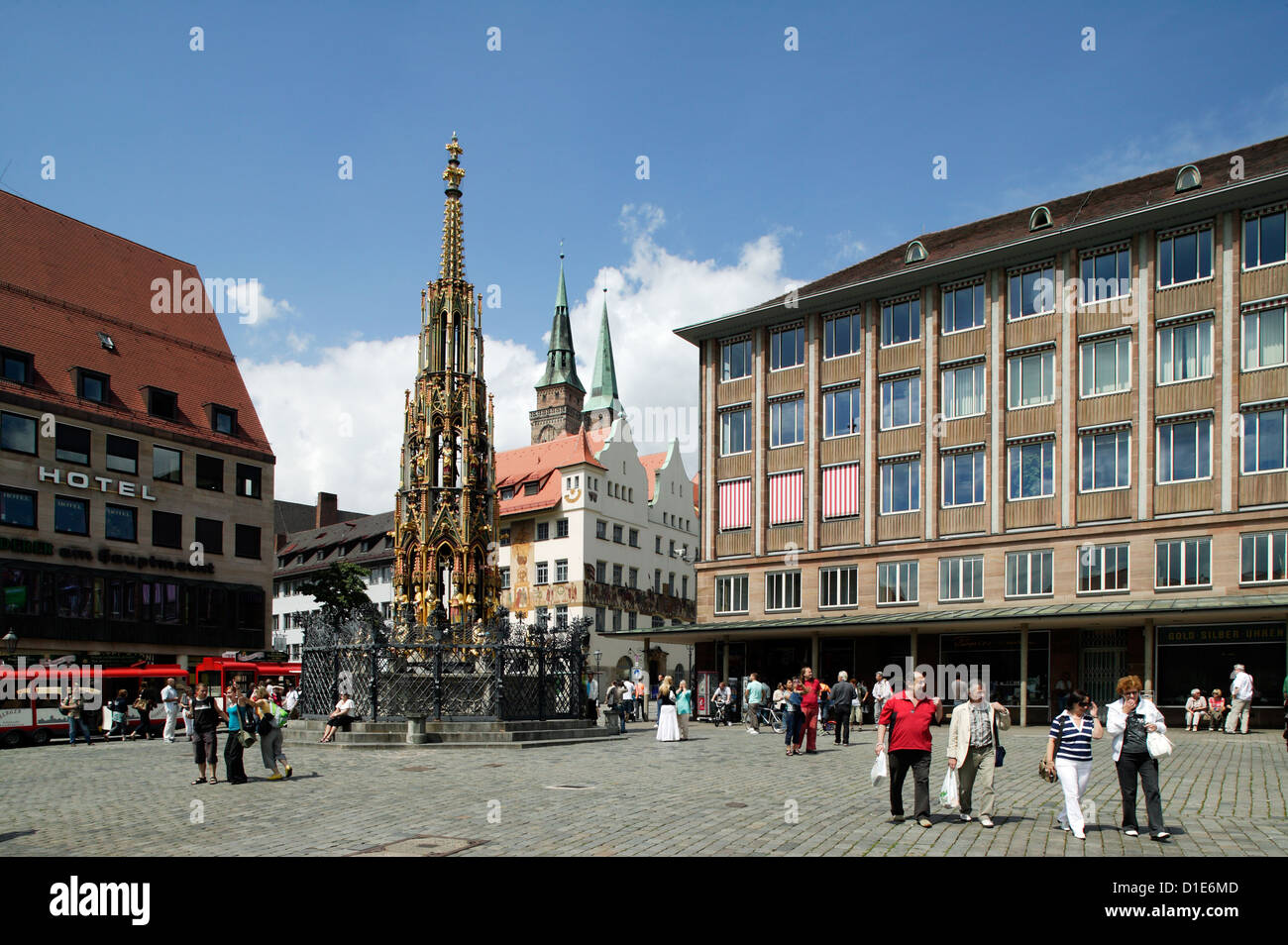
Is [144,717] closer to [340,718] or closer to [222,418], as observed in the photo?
[340,718]

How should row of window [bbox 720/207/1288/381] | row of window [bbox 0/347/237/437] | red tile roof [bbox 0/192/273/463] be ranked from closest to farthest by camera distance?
row of window [bbox 720/207/1288/381] → row of window [bbox 0/347/237/437] → red tile roof [bbox 0/192/273/463]

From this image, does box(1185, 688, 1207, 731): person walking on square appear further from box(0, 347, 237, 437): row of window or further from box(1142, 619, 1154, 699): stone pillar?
box(0, 347, 237, 437): row of window

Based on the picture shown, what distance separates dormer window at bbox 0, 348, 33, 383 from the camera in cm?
4866

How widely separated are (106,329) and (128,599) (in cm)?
1330

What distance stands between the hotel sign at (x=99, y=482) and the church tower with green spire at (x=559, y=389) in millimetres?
76231

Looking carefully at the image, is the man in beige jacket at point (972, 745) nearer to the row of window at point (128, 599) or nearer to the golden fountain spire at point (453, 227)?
the golden fountain spire at point (453, 227)

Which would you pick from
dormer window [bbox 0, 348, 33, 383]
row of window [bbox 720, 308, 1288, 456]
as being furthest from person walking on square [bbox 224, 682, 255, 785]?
dormer window [bbox 0, 348, 33, 383]

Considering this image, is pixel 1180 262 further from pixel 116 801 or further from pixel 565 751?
pixel 116 801

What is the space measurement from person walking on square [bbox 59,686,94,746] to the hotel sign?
702 inches

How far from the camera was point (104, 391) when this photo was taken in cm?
5266

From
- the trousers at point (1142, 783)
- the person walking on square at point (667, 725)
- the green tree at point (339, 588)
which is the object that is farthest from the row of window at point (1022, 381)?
the trousers at point (1142, 783)

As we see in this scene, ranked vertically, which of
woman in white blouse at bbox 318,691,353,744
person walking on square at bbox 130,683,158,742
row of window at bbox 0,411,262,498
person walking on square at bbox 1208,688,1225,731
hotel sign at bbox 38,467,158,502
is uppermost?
row of window at bbox 0,411,262,498
